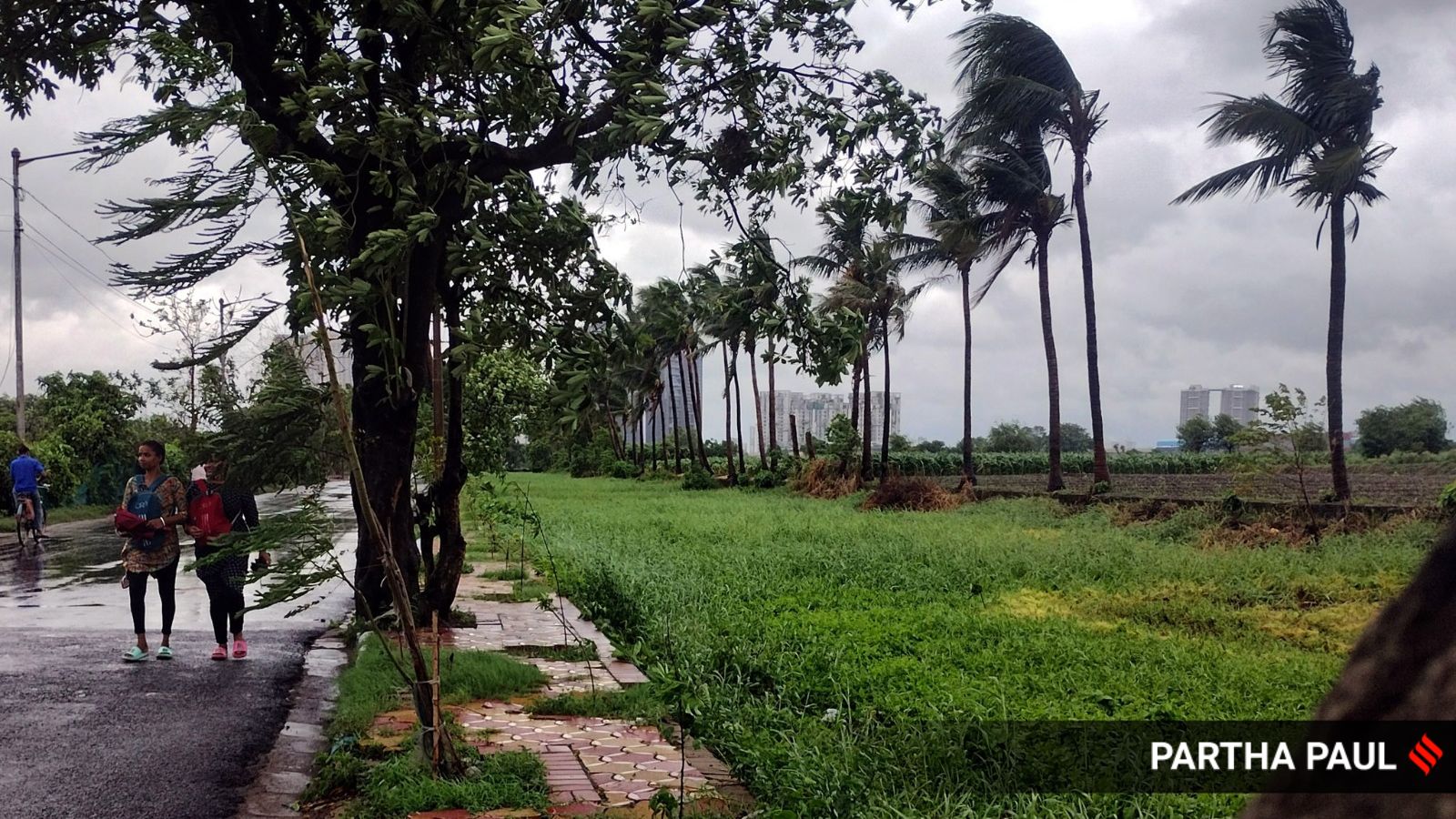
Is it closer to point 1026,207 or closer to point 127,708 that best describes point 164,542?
point 127,708

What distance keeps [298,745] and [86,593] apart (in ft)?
24.9

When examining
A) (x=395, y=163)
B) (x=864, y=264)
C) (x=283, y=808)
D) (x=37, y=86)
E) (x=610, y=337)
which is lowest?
(x=283, y=808)

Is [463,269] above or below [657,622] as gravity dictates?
above

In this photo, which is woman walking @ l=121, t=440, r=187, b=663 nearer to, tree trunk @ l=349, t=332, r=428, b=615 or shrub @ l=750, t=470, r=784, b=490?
tree trunk @ l=349, t=332, r=428, b=615

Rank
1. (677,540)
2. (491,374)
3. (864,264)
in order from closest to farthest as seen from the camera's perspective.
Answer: (491,374)
(677,540)
(864,264)

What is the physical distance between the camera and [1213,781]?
4727mm

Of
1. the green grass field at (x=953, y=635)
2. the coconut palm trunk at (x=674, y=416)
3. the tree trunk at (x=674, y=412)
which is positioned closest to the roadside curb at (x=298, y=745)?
the green grass field at (x=953, y=635)

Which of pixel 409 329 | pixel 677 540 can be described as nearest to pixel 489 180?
pixel 409 329

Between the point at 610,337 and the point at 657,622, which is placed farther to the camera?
the point at 657,622

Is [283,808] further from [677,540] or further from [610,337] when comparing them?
[677,540]

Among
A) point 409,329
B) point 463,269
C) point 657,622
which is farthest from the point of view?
point 657,622

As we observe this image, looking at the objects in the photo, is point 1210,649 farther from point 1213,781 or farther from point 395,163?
point 395,163

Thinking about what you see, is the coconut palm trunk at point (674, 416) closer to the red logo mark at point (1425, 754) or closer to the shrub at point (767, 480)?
the shrub at point (767, 480)

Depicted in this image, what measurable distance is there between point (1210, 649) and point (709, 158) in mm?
4808
